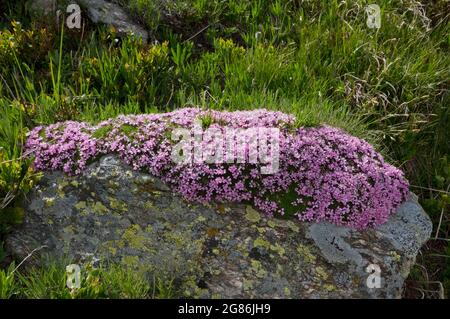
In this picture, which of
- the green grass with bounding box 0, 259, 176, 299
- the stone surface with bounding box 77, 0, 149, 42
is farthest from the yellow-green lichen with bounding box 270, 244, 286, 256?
the stone surface with bounding box 77, 0, 149, 42

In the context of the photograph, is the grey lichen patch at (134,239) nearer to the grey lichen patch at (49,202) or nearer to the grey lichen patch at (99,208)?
the grey lichen patch at (99,208)

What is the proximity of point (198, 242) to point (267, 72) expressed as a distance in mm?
2429

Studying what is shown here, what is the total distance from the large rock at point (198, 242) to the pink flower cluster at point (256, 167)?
0.10 meters

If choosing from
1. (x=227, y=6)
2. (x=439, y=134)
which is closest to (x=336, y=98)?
(x=439, y=134)

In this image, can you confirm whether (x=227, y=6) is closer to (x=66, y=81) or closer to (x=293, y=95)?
(x=293, y=95)

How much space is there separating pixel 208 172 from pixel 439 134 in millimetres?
3140

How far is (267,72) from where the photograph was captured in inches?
234

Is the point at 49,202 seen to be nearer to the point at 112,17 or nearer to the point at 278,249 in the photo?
the point at 278,249

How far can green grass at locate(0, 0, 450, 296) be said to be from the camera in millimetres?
5344

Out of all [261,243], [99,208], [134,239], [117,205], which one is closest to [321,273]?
[261,243]

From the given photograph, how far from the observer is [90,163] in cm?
448

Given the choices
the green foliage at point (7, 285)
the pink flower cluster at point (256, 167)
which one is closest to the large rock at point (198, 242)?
the pink flower cluster at point (256, 167)

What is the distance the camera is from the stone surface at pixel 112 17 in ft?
21.6

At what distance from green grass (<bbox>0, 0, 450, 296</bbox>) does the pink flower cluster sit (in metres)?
0.29
